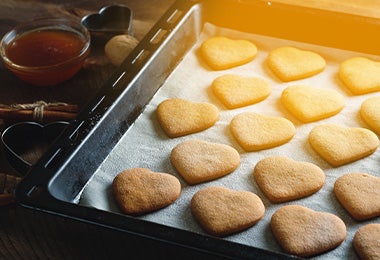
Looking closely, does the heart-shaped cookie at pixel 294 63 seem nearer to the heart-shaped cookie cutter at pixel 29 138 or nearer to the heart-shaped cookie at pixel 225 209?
the heart-shaped cookie at pixel 225 209

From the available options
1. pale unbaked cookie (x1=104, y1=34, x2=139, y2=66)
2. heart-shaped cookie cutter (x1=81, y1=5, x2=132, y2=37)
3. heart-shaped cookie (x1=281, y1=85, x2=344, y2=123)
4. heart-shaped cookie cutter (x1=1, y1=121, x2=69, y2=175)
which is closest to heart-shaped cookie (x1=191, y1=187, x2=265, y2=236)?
heart-shaped cookie (x1=281, y1=85, x2=344, y2=123)

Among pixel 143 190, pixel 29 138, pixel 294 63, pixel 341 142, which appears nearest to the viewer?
pixel 143 190

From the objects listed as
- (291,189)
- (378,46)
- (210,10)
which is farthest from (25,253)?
(378,46)

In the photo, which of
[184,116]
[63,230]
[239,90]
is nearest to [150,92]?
[184,116]

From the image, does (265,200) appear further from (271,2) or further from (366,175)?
(271,2)

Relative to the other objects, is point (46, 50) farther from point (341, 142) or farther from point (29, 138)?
point (341, 142)
